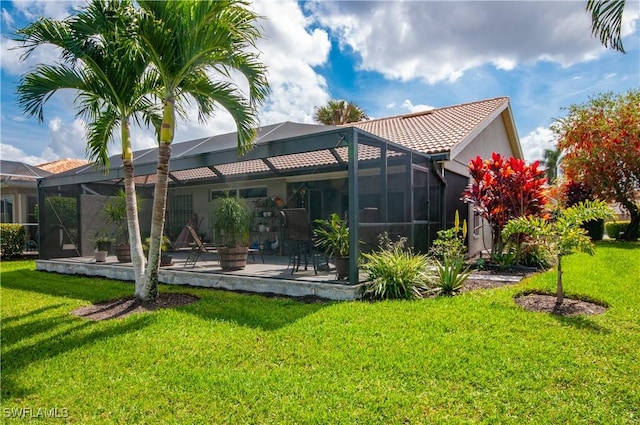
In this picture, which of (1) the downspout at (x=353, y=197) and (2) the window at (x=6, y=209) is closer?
A: (1) the downspout at (x=353, y=197)

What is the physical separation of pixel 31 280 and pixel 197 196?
6212 mm

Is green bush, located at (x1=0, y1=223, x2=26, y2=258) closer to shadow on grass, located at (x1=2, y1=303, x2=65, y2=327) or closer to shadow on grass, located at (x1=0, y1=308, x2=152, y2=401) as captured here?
shadow on grass, located at (x1=2, y1=303, x2=65, y2=327)

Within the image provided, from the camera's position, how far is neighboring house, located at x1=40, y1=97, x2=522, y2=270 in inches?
264

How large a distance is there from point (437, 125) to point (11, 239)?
49.4 feet

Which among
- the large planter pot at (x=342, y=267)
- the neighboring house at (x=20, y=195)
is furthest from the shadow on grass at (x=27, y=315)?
the neighboring house at (x=20, y=195)

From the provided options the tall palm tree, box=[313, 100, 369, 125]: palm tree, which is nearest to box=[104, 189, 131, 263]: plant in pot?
the tall palm tree

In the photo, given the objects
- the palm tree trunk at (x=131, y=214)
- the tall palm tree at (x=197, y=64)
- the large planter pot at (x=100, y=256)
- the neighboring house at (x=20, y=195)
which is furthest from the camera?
the neighboring house at (x=20, y=195)

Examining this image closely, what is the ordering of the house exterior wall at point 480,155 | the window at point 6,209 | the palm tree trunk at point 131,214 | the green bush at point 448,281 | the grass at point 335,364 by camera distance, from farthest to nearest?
1. the window at point 6,209
2. the house exterior wall at point 480,155
3. the palm tree trunk at point 131,214
4. the green bush at point 448,281
5. the grass at point 335,364

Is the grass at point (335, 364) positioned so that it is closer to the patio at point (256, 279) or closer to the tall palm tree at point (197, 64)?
the patio at point (256, 279)

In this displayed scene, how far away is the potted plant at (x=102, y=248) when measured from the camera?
31.7 ft

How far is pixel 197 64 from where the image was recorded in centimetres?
545

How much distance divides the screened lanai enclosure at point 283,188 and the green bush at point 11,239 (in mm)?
3678

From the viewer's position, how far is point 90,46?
543 cm

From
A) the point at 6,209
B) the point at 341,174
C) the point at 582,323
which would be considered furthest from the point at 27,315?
the point at 6,209
